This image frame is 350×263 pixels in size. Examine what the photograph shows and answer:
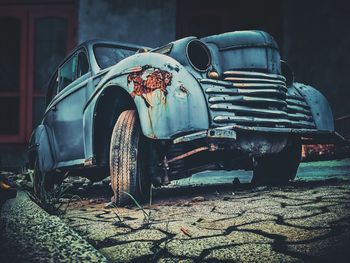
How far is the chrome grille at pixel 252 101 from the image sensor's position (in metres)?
2.70

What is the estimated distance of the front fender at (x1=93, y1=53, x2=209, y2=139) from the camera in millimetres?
2529

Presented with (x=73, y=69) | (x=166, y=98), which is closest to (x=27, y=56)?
(x=73, y=69)

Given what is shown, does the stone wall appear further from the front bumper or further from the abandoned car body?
the front bumper

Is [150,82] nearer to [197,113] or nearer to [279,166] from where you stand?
[197,113]

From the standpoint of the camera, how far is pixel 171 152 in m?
2.77

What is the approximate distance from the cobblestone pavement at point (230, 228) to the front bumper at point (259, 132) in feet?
1.44

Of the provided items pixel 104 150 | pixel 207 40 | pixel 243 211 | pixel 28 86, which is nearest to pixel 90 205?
pixel 104 150

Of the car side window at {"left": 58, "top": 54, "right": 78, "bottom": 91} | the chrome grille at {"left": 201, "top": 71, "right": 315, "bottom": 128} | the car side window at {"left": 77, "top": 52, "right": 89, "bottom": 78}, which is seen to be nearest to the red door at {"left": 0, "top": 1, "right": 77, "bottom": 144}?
the car side window at {"left": 58, "top": 54, "right": 78, "bottom": 91}

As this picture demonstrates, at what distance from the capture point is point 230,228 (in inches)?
72.6

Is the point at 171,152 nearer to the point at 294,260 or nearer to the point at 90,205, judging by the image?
the point at 90,205

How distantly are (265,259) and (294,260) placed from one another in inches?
3.8

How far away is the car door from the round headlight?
122 centimetres

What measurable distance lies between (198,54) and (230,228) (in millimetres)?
1528

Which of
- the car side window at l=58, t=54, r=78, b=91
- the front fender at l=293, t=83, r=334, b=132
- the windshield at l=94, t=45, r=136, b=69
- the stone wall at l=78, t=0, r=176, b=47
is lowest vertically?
the front fender at l=293, t=83, r=334, b=132
